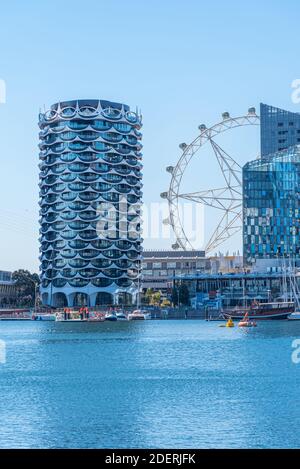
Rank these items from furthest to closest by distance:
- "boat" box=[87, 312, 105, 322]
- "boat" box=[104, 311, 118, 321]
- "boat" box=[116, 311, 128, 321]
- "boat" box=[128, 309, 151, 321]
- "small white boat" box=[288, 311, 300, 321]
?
"boat" box=[128, 309, 151, 321], "boat" box=[116, 311, 128, 321], "boat" box=[87, 312, 105, 322], "boat" box=[104, 311, 118, 321], "small white boat" box=[288, 311, 300, 321]

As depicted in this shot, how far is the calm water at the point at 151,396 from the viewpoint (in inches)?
→ 1658

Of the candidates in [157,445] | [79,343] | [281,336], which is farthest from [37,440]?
[281,336]

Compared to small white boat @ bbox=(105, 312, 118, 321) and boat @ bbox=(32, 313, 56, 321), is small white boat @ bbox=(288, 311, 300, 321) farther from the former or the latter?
boat @ bbox=(32, 313, 56, 321)

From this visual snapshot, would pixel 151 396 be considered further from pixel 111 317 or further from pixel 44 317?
pixel 44 317

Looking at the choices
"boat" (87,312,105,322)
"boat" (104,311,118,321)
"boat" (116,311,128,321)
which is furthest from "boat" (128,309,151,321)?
"boat" (87,312,105,322)

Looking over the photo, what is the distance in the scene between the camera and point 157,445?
40094 millimetres

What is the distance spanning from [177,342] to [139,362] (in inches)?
1135

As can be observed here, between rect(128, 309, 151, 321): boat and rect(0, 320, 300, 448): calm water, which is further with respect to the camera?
rect(128, 309, 151, 321): boat

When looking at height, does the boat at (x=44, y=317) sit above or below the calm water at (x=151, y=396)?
above

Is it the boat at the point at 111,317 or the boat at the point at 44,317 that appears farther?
the boat at the point at 44,317

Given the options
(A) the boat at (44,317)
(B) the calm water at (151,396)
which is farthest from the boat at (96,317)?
(B) the calm water at (151,396)

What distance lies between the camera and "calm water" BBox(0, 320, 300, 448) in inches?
1658

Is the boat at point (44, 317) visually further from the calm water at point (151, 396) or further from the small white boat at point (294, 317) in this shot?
the calm water at point (151, 396)
